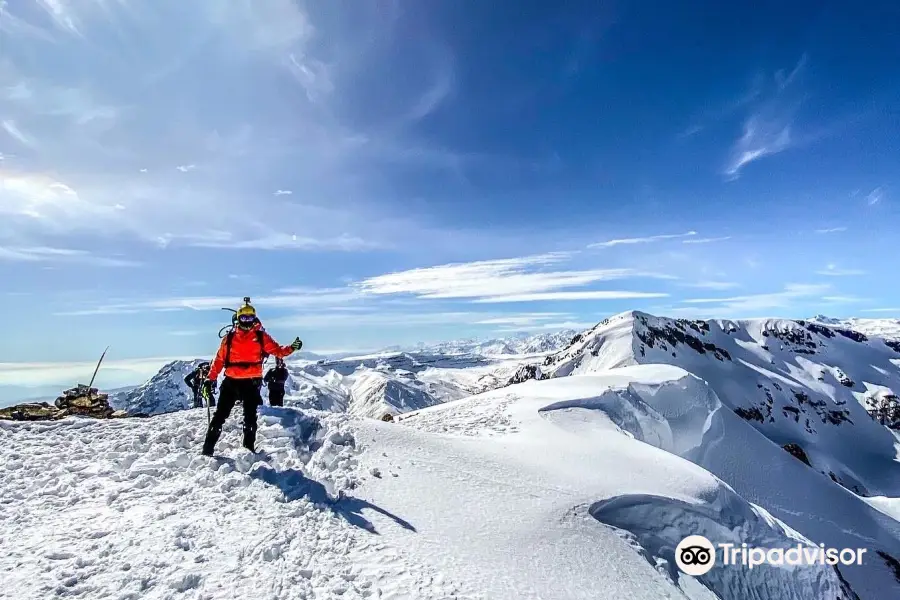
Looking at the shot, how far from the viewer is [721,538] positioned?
11.7m

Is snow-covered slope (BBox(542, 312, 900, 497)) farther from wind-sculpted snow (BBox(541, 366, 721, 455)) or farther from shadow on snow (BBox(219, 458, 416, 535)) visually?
shadow on snow (BBox(219, 458, 416, 535))

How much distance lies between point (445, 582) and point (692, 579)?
6.62 m

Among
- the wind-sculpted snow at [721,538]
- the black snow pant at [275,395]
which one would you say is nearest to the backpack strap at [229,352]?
the black snow pant at [275,395]

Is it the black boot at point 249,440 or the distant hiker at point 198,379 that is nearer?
the black boot at point 249,440

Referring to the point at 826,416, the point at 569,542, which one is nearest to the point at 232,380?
the point at 569,542

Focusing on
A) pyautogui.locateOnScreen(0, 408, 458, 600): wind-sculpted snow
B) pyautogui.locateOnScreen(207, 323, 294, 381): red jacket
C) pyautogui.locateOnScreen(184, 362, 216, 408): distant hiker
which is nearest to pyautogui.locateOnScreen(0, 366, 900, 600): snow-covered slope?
pyautogui.locateOnScreen(0, 408, 458, 600): wind-sculpted snow

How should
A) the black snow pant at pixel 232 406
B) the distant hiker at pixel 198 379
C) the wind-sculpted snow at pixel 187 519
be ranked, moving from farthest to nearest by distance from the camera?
the distant hiker at pixel 198 379 < the black snow pant at pixel 232 406 < the wind-sculpted snow at pixel 187 519

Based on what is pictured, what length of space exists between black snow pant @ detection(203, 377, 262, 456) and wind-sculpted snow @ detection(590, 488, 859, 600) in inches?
318

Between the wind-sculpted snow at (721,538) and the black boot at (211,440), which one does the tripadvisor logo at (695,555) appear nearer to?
the wind-sculpted snow at (721,538)

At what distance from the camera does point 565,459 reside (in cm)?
1365

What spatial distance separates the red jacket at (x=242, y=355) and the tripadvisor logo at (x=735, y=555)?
10437 millimetres

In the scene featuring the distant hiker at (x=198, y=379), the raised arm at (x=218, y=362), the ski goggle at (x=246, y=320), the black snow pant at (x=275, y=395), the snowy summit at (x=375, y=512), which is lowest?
the snowy summit at (x=375, y=512)

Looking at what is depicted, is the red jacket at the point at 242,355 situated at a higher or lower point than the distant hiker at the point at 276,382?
higher

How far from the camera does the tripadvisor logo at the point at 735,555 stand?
33.9ft
